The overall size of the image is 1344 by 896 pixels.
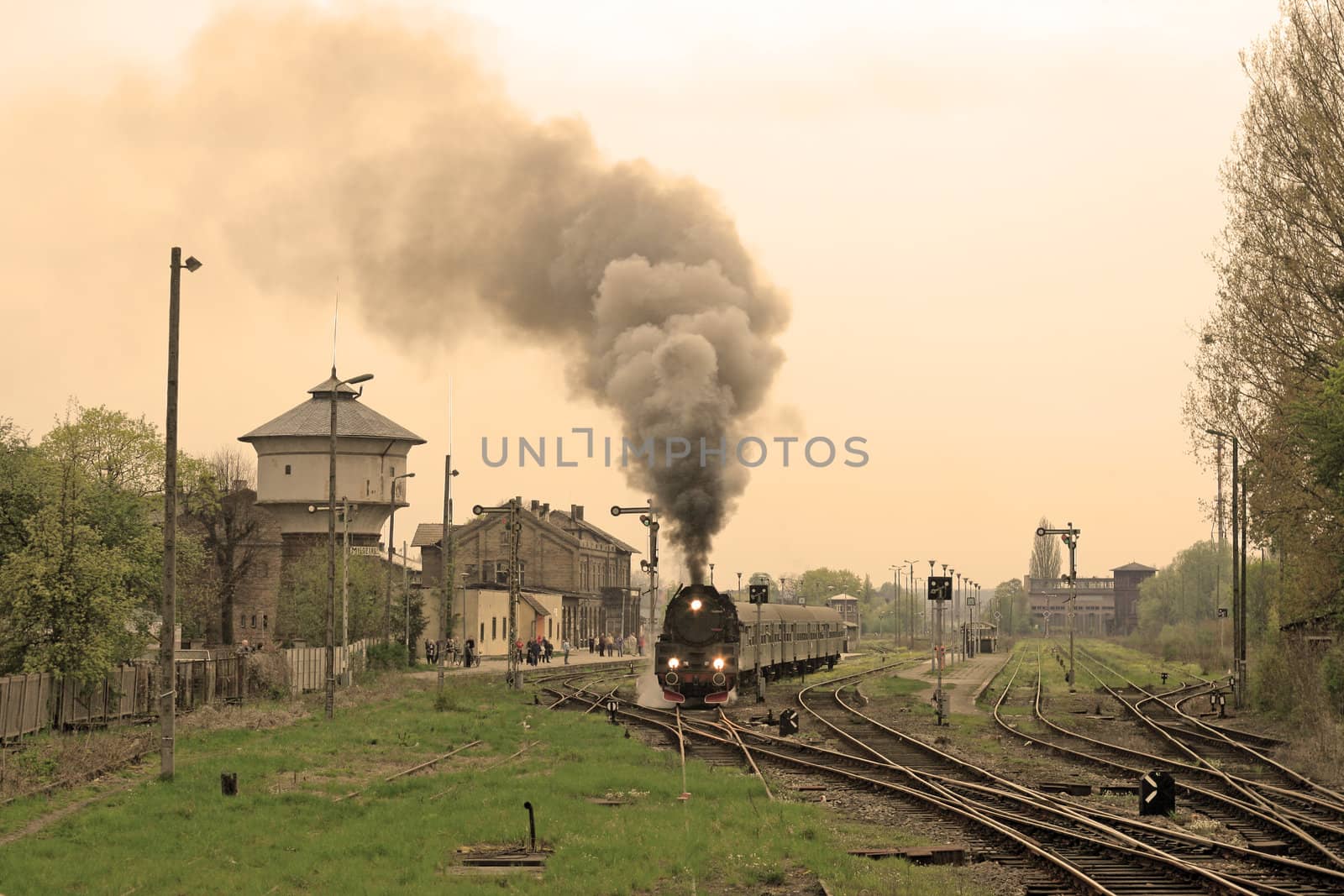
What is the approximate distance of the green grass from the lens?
531 inches

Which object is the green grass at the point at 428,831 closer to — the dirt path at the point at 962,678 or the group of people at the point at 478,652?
the dirt path at the point at 962,678

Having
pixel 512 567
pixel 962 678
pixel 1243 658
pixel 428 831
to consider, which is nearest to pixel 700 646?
pixel 512 567

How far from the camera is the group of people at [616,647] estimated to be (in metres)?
85.1

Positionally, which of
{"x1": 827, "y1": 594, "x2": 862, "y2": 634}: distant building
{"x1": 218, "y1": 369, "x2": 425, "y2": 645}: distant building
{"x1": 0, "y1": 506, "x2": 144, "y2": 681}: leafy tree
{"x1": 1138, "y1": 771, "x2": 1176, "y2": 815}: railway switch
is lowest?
{"x1": 827, "y1": 594, "x2": 862, "y2": 634}: distant building

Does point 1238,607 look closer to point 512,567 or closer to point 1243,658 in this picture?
point 1243,658

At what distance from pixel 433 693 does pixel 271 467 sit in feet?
89.6

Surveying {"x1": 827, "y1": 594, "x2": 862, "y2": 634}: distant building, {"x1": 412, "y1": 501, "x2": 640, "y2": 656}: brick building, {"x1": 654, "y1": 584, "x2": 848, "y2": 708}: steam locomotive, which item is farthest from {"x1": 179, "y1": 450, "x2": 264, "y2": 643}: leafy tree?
{"x1": 827, "y1": 594, "x2": 862, "y2": 634}: distant building

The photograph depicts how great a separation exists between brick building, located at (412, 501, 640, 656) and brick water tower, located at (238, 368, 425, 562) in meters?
9.05

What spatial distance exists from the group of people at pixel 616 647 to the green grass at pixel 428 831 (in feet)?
194

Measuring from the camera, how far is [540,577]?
327 ft

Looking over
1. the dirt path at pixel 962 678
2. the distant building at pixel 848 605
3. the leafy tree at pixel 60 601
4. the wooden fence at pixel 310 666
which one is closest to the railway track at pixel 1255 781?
Answer: the dirt path at pixel 962 678

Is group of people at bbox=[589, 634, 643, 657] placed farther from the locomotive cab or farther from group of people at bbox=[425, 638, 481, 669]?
the locomotive cab

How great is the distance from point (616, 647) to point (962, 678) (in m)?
40.4

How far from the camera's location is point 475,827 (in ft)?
53.6
